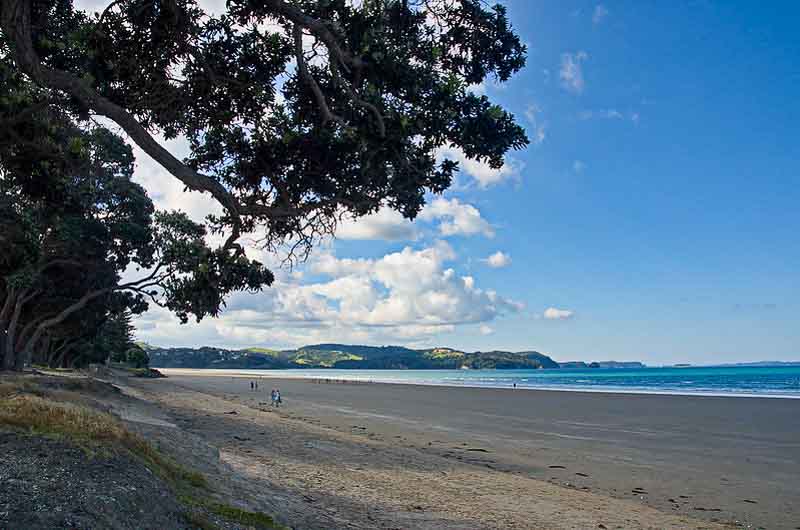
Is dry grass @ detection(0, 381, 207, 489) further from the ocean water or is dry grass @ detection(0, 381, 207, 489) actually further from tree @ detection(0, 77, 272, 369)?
the ocean water

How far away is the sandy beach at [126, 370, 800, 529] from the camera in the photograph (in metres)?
9.67

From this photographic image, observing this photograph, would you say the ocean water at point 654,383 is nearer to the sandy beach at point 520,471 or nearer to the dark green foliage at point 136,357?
the dark green foliage at point 136,357

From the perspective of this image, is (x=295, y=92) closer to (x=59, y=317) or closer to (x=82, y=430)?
(x=82, y=430)

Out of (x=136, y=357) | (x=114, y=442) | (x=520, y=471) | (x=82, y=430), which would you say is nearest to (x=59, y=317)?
(x=520, y=471)

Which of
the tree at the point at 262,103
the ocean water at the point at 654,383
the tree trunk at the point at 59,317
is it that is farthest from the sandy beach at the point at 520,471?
the ocean water at the point at 654,383

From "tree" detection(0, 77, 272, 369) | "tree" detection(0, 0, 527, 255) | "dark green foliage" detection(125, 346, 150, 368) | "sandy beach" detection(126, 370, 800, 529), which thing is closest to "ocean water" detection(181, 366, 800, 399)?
"dark green foliage" detection(125, 346, 150, 368)

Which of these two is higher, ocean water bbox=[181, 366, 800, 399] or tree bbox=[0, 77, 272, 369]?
tree bbox=[0, 77, 272, 369]

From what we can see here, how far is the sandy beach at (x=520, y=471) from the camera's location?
9.67m

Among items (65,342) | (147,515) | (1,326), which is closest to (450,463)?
(147,515)

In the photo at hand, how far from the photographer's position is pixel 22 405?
273 inches

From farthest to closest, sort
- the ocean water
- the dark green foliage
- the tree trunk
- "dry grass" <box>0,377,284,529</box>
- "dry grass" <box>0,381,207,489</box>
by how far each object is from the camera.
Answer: the dark green foliage → the ocean water → the tree trunk → "dry grass" <box>0,381,207,489</box> → "dry grass" <box>0,377,284,529</box>

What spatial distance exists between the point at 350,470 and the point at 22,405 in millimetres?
7392

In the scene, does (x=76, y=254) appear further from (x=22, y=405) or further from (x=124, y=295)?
(x=22, y=405)

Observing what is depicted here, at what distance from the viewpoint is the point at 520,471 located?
1519cm
